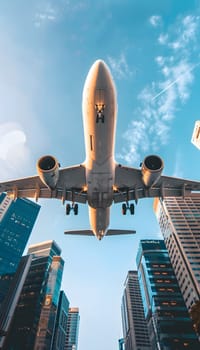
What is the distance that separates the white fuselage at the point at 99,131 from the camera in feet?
36.7

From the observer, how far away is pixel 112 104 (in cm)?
1181

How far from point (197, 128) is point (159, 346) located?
260 feet

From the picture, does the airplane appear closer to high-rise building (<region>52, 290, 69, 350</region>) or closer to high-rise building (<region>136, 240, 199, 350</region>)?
high-rise building (<region>136, 240, 199, 350</region>)

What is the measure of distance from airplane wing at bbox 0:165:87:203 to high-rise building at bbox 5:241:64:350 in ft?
254

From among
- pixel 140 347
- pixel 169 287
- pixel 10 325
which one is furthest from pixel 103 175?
pixel 140 347

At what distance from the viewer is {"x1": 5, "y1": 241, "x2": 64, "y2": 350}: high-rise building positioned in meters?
71.9

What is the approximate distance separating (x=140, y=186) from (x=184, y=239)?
7427 cm

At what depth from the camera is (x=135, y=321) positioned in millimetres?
132375

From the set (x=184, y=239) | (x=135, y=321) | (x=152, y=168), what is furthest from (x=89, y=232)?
(x=135, y=321)

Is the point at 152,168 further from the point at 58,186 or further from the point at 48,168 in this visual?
the point at 58,186

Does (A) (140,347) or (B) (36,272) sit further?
(A) (140,347)

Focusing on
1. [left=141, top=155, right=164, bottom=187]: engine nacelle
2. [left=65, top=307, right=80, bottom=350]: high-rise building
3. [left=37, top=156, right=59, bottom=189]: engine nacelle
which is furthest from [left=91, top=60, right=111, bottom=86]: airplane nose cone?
[left=65, top=307, right=80, bottom=350]: high-rise building

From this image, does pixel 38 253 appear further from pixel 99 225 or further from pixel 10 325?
pixel 99 225

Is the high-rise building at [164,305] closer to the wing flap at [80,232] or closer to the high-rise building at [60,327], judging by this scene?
the high-rise building at [60,327]
